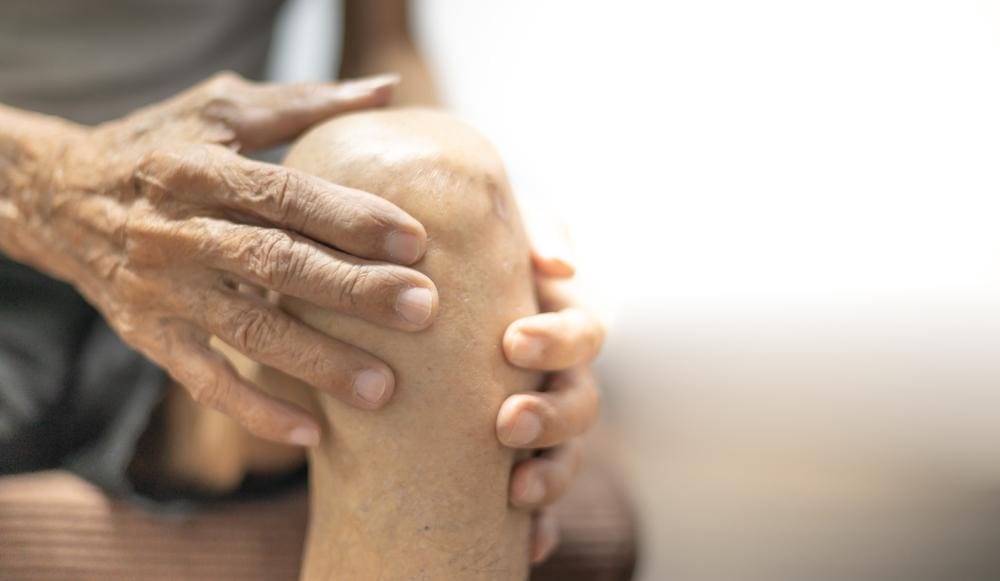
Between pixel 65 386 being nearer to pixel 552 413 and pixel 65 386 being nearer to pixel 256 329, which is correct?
pixel 256 329

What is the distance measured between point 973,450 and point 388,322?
54.0 inches

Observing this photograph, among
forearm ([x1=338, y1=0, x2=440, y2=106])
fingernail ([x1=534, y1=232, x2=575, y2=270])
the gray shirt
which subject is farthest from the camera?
forearm ([x1=338, y1=0, x2=440, y2=106])

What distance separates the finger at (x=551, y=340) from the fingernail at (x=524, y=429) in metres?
0.04

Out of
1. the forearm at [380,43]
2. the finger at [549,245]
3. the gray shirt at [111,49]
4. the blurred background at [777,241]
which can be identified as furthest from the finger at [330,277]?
the blurred background at [777,241]

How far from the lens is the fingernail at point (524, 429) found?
0.62 metres

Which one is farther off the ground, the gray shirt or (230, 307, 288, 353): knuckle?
the gray shirt

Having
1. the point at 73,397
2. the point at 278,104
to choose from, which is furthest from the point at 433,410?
the point at 73,397

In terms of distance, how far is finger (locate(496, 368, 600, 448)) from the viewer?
24.4 inches

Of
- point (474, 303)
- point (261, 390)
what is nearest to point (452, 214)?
point (474, 303)

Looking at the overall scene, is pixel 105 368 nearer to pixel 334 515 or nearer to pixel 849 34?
pixel 334 515

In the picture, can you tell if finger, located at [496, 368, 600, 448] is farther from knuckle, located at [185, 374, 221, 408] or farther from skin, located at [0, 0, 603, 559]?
knuckle, located at [185, 374, 221, 408]

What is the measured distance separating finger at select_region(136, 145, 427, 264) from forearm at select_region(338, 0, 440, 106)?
63cm

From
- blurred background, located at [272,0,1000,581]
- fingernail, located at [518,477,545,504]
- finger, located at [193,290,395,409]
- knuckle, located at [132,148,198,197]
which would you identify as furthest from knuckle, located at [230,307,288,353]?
blurred background, located at [272,0,1000,581]

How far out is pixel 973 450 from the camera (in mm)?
1552
